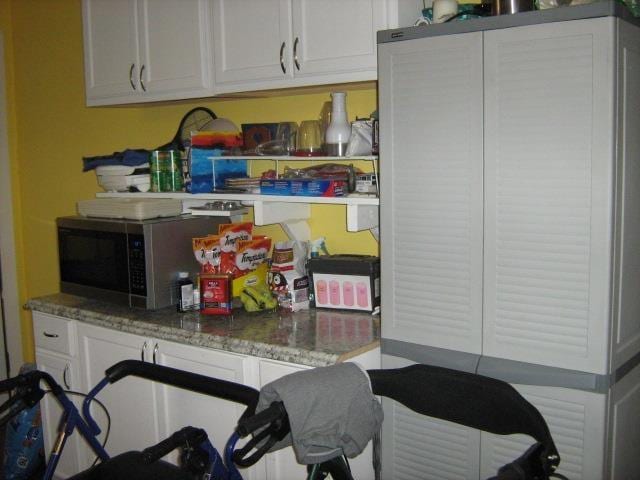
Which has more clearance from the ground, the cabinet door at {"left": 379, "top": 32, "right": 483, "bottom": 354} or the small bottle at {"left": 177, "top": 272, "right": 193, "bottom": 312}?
the cabinet door at {"left": 379, "top": 32, "right": 483, "bottom": 354}

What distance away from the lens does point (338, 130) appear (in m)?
2.44

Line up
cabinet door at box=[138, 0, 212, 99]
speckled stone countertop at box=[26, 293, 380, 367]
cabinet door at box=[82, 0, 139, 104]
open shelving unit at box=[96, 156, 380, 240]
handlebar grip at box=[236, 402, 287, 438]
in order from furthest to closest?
cabinet door at box=[82, 0, 139, 104], cabinet door at box=[138, 0, 212, 99], open shelving unit at box=[96, 156, 380, 240], speckled stone countertop at box=[26, 293, 380, 367], handlebar grip at box=[236, 402, 287, 438]

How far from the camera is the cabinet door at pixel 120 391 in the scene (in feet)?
8.29

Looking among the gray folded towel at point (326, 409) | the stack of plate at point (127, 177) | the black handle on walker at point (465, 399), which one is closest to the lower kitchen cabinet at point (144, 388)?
the black handle on walker at point (465, 399)

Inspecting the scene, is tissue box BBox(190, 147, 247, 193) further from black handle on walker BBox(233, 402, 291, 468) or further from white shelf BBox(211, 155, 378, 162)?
black handle on walker BBox(233, 402, 291, 468)

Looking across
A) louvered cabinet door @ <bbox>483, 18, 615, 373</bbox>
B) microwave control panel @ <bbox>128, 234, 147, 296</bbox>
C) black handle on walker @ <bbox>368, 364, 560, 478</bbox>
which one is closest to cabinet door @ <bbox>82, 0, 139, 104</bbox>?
microwave control panel @ <bbox>128, 234, 147, 296</bbox>

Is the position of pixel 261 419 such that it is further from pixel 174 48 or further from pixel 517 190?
pixel 174 48

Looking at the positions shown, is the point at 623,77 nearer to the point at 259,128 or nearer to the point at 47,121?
the point at 259,128

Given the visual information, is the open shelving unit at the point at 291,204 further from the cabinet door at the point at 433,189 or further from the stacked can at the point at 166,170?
the cabinet door at the point at 433,189

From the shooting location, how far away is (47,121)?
12.6ft

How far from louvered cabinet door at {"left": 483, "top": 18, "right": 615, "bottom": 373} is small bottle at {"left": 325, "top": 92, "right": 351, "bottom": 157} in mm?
715

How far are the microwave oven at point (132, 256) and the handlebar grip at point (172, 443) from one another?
3.42 ft

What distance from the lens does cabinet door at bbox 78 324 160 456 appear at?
2.53 meters

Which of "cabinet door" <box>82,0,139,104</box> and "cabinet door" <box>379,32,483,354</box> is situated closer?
"cabinet door" <box>379,32,483,354</box>
